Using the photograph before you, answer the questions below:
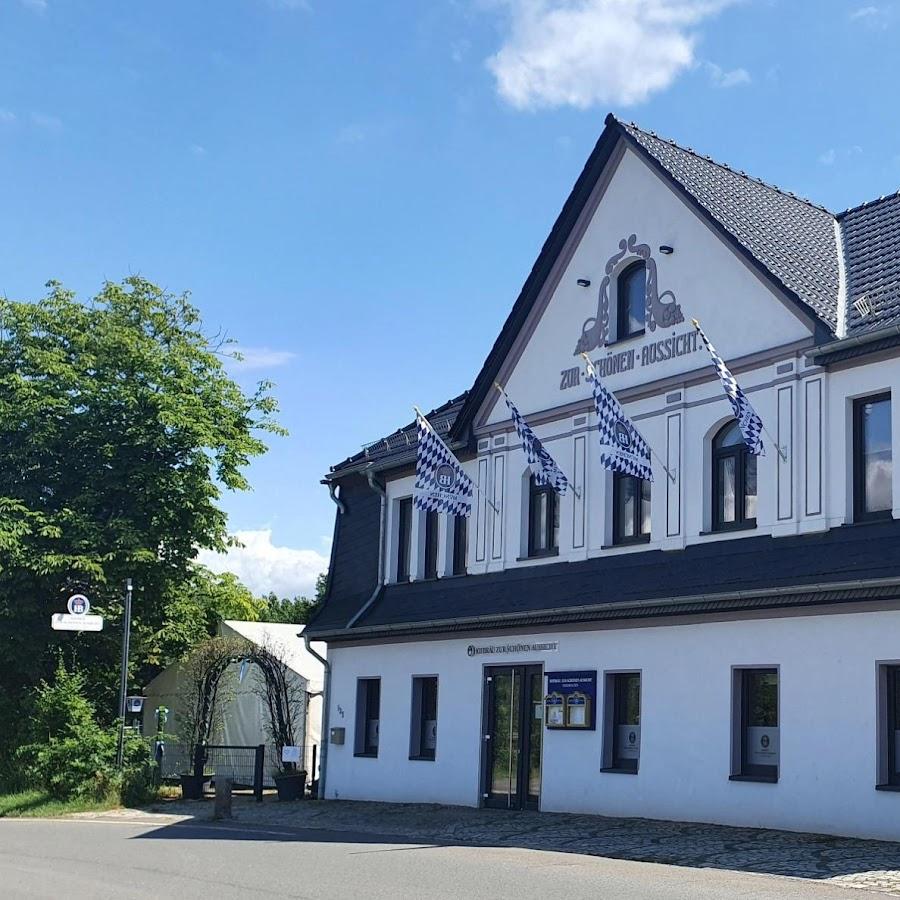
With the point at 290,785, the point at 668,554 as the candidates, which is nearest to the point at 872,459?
the point at 668,554

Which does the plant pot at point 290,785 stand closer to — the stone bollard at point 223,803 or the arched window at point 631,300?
the stone bollard at point 223,803

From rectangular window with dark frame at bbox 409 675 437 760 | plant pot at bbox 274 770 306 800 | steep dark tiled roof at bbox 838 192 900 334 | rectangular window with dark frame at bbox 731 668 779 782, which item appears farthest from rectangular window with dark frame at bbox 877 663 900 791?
plant pot at bbox 274 770 306 800

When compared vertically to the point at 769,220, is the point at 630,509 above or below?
below

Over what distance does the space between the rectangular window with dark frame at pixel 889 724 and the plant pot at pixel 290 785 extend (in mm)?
13390

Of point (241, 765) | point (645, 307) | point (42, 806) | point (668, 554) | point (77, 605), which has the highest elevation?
point (645, 307)

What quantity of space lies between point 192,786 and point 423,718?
553cm

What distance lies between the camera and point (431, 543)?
84.9 ft

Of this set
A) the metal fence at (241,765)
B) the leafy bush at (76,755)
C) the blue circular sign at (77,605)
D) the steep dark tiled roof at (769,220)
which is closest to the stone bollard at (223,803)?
the leafy bush at (76,755)

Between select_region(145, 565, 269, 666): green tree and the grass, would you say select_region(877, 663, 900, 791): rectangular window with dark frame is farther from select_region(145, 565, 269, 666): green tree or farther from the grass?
select_region(145, 565, 269, 666): green tree

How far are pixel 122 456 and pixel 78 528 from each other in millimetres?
2175

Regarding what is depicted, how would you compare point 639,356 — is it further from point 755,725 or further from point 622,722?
point 755,725

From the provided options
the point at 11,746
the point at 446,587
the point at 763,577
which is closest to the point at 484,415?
the point at 446,587

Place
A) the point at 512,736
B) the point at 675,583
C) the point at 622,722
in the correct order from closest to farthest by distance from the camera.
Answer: the point at 675,583
the point at 622,722
the point at 512,736

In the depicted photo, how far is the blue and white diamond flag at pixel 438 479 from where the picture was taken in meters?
22.2
